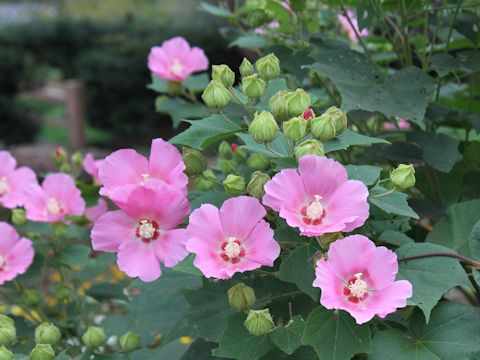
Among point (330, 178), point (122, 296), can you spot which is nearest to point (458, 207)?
point (330, 178)

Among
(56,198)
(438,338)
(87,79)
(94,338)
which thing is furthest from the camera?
(87,79)

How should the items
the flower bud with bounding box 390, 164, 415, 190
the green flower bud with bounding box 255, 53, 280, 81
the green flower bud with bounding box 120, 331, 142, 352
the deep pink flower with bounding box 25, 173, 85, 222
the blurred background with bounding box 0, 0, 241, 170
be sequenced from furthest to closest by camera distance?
the blurred background with bounding box 0, 0, 241, 170
the deep pink flower with bounding box 25, 173, 85, 222
the green flower bud with bounding box 120, 331, 142, 352
the green flower bud with bounding box 255, 53, 280, 81
the flower bud with bounding box 390, 164, 415, 190

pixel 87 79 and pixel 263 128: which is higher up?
pixel 263 128

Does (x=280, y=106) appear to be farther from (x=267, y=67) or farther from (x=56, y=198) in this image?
(x=56, y=198)

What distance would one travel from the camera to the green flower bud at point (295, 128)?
2.69 feet

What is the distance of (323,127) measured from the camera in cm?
84

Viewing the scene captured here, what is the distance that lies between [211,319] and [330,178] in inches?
12.7

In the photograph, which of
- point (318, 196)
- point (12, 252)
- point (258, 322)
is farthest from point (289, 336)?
point (12, 252)

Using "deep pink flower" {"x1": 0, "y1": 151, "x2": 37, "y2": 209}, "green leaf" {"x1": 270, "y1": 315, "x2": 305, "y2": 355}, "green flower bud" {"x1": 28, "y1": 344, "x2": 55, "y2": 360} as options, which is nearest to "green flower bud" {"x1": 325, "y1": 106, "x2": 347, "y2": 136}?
"green leaf" {"x1": 270, "y1": 315, "x2": 305, "y2": 355}

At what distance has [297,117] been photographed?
2.78 ft

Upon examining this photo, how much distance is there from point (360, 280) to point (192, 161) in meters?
0.28

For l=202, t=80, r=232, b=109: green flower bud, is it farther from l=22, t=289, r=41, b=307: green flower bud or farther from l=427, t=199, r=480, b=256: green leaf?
l=22, t=289, r=41, b=307: green flower bud

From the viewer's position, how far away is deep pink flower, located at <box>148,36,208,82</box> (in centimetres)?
141

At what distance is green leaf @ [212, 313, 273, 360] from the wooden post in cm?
596
